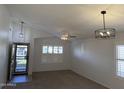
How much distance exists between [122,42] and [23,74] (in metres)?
5.20

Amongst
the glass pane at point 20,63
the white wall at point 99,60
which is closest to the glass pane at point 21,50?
the glass pane at point 20,63

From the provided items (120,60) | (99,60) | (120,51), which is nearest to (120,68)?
(120,60)

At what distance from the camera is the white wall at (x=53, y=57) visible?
25.4ft

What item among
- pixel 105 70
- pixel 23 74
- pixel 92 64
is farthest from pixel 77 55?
pixel 23 74

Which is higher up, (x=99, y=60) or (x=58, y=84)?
(x=99, y=60)

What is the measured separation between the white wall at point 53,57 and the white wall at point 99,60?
1071mm

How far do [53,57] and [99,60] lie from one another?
3678 mm

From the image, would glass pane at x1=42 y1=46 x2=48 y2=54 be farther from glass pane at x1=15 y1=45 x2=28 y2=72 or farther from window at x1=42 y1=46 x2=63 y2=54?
glass pane at x1=15 y1=45 x2=28 y2=72

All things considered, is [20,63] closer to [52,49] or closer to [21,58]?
[21,58]

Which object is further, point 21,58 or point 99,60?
point 21,58

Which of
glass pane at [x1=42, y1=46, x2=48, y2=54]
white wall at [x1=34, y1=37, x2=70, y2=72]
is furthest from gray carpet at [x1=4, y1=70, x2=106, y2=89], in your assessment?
glass pane at [x1=42, y1=46, x2=48, y2=54]

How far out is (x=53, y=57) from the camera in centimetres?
823

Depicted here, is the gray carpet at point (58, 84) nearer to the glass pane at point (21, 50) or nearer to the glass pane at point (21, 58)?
the glass pane at point (21, 58)
